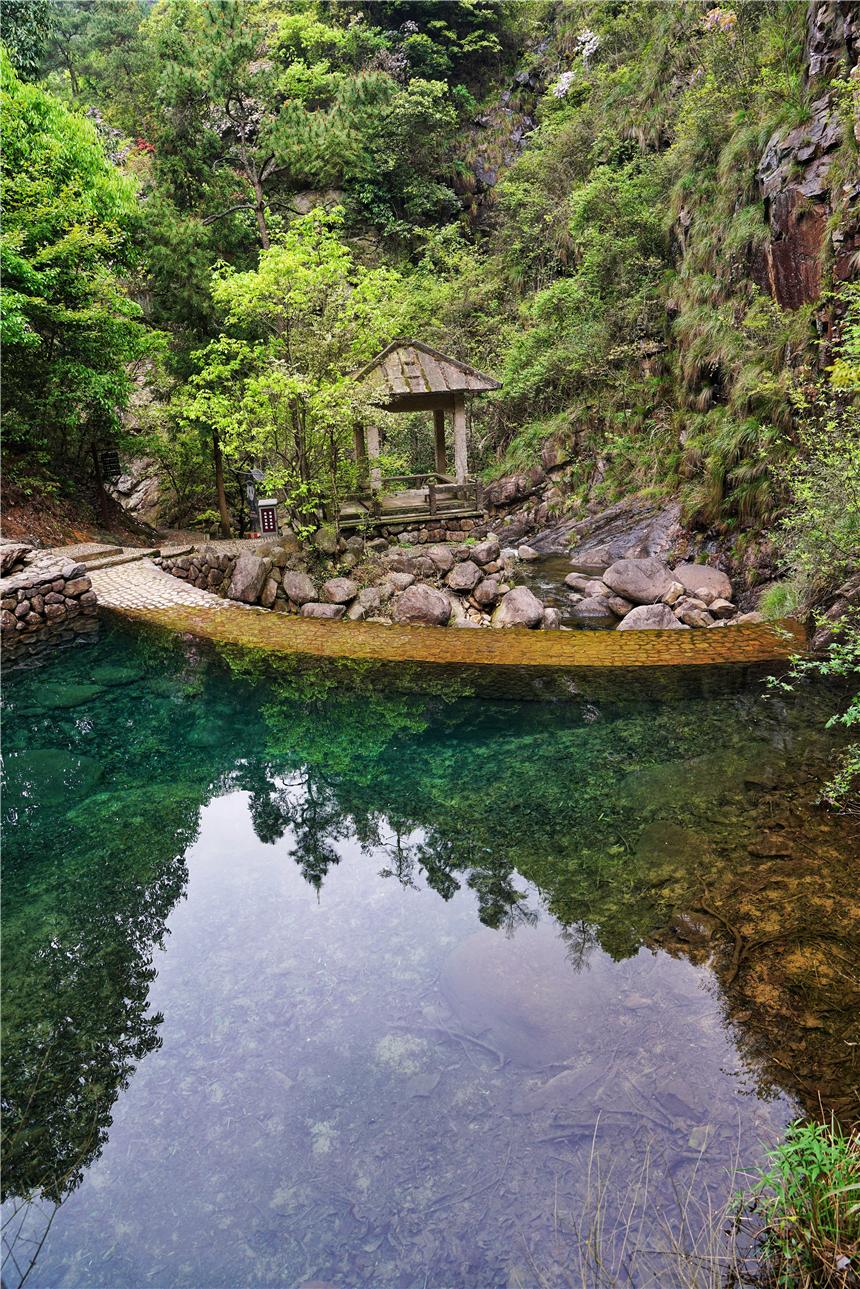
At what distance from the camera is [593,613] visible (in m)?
11.2

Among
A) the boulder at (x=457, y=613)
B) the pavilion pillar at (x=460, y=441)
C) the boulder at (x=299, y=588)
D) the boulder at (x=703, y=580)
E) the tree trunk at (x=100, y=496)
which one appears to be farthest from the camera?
the tree trunk at (x=100, y=496)

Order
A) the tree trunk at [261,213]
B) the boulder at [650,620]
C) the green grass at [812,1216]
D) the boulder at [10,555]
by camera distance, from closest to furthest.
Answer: the green grass at [812,1216] < the boulder at [650,620] < the boulder at [10,555] < the tree trunk at [261,213]

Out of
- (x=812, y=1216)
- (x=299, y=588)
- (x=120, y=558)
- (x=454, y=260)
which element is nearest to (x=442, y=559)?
(x=299, y=588)

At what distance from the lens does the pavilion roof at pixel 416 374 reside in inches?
496

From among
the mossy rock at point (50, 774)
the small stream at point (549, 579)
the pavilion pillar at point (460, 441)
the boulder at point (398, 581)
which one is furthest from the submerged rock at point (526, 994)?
the pavilion pillar at point (460, 441)

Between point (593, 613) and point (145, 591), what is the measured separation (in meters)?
7.42

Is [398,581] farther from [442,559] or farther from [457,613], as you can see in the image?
[457,613]

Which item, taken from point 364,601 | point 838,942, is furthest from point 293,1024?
point 364,601

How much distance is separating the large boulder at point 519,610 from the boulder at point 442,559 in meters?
1.60

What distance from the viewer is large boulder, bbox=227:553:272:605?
40.1ft

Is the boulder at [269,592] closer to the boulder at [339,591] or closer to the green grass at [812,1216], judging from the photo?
the boulder at [339,591]

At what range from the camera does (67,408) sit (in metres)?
14.3

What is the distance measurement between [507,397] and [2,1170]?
57.5 ft

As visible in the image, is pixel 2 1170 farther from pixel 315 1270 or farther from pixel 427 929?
pixel 427 929
